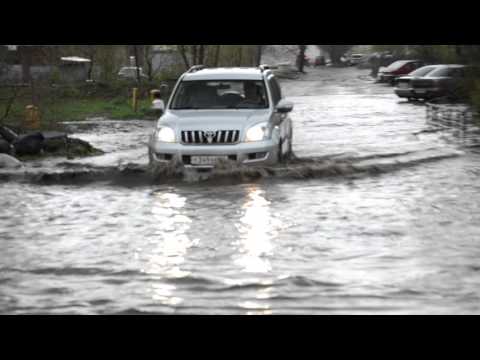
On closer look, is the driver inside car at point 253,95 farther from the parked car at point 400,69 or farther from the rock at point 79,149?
the parked car at point 400,69

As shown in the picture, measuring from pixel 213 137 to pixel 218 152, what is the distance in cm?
25

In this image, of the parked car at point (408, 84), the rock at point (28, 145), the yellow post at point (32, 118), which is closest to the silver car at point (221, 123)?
the rock at point (28, 145)

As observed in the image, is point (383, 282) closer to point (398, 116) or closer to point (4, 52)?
point (4, 52)

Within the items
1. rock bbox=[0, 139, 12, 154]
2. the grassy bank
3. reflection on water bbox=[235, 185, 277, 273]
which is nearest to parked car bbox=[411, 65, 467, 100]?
the grassy bank

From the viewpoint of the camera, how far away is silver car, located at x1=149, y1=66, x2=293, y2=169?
47.3 feet

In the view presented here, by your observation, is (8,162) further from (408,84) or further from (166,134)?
(408,84)

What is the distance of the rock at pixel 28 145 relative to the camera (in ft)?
62.4

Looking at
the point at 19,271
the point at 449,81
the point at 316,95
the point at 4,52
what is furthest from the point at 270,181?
the point at 316,95

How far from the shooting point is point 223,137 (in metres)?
14.4

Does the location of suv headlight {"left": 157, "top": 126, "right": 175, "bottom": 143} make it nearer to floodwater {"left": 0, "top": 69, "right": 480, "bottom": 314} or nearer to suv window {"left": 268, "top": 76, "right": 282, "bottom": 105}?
floodwater {"left": 0, "top": 69, "right": 480, "bottom": 314}

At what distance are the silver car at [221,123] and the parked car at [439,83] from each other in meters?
21.8

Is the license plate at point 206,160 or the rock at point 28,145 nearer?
the license plate at point 206,160

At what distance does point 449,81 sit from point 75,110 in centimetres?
1414

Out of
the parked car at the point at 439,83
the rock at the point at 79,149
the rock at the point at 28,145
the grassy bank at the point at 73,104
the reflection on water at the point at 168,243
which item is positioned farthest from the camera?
the parked car at the point at 439,83
